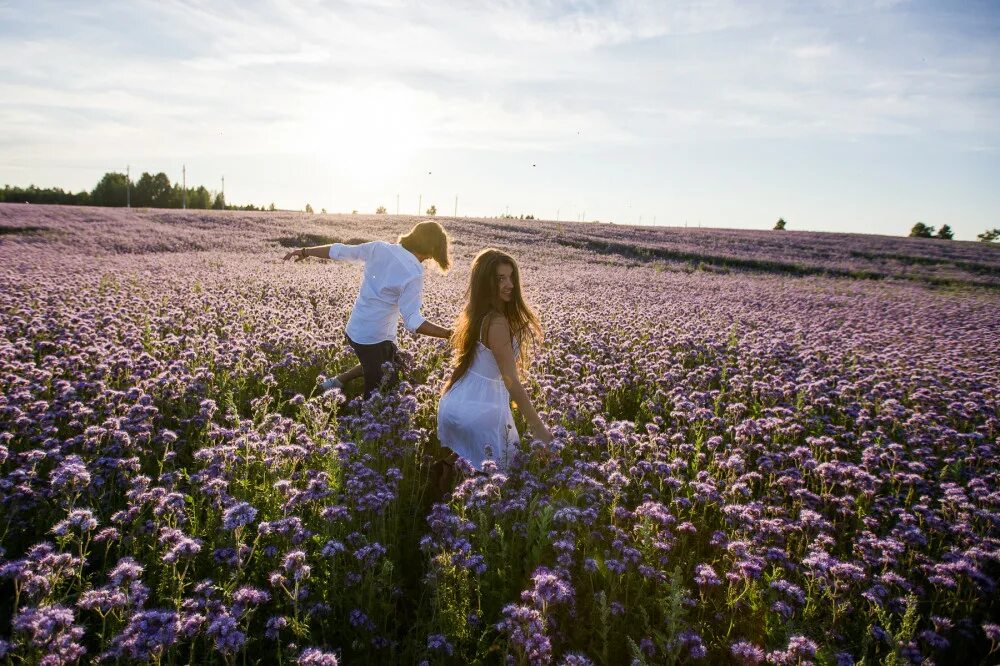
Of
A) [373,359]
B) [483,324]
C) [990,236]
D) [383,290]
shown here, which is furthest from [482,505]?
[990,236]

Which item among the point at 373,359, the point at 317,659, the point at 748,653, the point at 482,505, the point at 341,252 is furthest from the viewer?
the point at 341,252

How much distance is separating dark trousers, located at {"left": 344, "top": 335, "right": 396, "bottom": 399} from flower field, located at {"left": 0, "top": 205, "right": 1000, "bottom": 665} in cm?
63

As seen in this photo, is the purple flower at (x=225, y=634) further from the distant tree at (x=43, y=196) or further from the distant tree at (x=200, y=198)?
the distant tree at (x=200, y=198)

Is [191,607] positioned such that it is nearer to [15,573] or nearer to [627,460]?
[15,573]

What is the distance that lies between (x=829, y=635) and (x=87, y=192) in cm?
9080

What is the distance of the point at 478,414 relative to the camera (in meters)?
4.77

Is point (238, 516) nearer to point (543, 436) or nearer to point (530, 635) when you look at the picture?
point (530, 635)

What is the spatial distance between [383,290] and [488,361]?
174 centimetres

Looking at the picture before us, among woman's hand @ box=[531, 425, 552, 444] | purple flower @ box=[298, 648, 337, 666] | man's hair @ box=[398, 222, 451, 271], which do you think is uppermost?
man's hair @ box=[398, 222, 451, 271]

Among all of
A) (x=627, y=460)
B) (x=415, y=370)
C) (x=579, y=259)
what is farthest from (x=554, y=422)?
(x=579, y=259)

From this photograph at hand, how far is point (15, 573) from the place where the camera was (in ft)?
7.16

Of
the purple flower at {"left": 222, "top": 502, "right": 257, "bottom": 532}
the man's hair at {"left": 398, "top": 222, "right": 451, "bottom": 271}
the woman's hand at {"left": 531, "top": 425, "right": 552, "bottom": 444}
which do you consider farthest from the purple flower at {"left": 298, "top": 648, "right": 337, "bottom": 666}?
the man's hair at {"left": 398, "top": 222, "right": 451, "bottom": 271}

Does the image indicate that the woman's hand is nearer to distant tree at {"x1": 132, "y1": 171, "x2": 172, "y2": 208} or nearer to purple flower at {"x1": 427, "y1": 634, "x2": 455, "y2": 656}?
purple flower at {"x1": 427, "y1": 634, "x2": 455, "y2": 656}

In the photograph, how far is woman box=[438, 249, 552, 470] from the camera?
4742 millimetres
